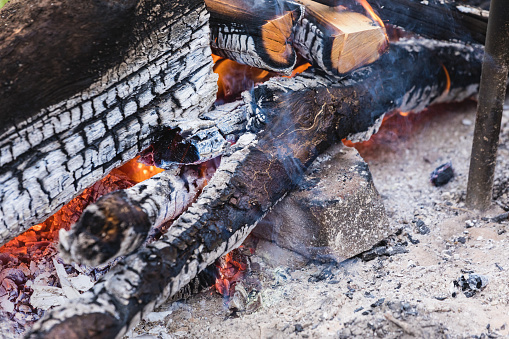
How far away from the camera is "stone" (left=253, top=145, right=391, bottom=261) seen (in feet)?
7.22

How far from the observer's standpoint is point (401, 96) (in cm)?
294

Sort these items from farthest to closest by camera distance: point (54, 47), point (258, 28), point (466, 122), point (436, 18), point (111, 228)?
point (466, 122), point (436, 18), point (258, 28), point (54, 47), point (111, 228)

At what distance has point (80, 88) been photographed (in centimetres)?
187

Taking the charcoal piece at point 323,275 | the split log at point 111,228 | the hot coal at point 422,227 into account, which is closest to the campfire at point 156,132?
the split log at point 111,228

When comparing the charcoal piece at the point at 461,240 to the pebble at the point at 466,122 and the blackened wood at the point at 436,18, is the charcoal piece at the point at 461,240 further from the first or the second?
the pebble at the point at 466,122

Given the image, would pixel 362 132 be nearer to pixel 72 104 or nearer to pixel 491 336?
pixel 491 336

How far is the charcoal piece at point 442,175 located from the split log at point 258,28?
135 centimetres

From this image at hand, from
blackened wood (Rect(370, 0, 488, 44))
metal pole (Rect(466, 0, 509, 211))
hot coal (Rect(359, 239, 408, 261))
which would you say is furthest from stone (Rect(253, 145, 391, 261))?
blackened wood (Rect(370, 0, 488, 44))

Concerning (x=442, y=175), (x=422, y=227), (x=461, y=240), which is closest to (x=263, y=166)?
(x=422, y=227)

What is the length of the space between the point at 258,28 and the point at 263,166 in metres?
0.77

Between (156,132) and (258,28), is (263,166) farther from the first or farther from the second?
(258,28)

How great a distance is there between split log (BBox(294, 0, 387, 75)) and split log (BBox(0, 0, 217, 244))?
62 centimetres

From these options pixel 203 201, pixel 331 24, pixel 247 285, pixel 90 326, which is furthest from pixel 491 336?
pixel 331 24

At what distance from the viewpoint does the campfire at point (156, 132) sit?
1621mm
